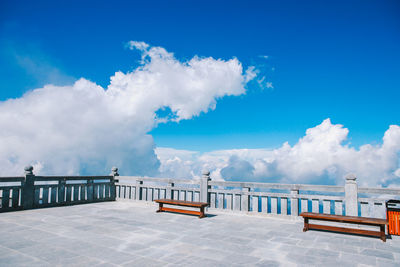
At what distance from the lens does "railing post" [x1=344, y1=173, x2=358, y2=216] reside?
8.23m

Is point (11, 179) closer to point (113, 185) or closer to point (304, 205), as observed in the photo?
point (113, 185)

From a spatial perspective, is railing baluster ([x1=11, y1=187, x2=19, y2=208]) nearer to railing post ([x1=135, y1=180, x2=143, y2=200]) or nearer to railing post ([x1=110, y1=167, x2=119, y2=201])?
railing post ([x1=110, y1=167, x2=119, y2=201])

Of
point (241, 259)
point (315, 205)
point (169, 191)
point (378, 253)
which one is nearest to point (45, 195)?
point (169, 191)

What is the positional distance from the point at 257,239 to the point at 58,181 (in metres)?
8.86

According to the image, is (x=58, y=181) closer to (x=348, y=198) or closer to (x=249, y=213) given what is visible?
(x=249, y=213)

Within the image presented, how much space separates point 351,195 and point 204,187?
5132mm

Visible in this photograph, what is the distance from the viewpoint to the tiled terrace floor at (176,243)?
5047 millimetres

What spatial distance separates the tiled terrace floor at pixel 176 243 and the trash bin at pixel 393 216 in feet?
1.27

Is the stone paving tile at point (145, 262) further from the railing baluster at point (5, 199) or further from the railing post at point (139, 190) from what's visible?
the railing post at point (139, 190)

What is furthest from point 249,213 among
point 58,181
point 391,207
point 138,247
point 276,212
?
point 58,181

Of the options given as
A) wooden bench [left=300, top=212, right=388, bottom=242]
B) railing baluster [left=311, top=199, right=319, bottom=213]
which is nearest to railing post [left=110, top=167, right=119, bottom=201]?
railing baluster [left=311, top=199, right=319, bottom=213]

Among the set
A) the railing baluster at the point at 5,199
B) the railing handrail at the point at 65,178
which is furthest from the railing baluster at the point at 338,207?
the railing baluster at the point at 5,199

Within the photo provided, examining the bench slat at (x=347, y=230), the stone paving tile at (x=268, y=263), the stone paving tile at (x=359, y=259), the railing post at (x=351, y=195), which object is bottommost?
the stone paving tile at (x=359, y=259)

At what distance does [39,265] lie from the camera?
183 inches
